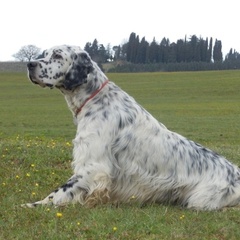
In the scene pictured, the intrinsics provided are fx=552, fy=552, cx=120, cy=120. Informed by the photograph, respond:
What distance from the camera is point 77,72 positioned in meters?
6.96

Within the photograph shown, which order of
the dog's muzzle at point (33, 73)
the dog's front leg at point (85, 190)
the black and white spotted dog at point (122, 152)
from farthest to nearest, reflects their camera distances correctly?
the dog's muzzle at point (33, 73) < the black and white spotted dog at point (122, 152) < the dog's front leg at point (85, 190)

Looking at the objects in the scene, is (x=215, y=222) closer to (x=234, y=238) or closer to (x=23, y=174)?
(x=234, y=238)

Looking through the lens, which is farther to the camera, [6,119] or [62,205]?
[6,119]

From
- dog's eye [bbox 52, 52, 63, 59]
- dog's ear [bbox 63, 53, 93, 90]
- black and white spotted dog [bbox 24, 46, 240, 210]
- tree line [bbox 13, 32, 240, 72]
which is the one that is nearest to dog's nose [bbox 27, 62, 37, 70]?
black and white spotted dog [bbox 24, 46, 240, 210]

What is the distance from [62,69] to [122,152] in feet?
4.23

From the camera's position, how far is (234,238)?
544 centimetres

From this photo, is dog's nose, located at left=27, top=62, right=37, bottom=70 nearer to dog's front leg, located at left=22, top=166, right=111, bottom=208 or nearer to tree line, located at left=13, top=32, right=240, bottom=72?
dog's front leg, located at left=22, top=166, right=111, bottom=208

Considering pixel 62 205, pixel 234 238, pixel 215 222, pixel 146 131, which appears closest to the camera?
pixel 234 238

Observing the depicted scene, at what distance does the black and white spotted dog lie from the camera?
679 cm

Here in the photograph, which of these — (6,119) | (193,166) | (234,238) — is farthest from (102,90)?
(6,119)

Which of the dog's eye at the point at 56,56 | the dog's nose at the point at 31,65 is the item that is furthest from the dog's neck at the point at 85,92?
the dog's nose at the point at 31,65

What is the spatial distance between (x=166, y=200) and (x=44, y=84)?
2.15 metres

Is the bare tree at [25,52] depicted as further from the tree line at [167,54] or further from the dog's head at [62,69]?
the dog's head at [62,69]

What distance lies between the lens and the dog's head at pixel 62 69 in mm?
6914
